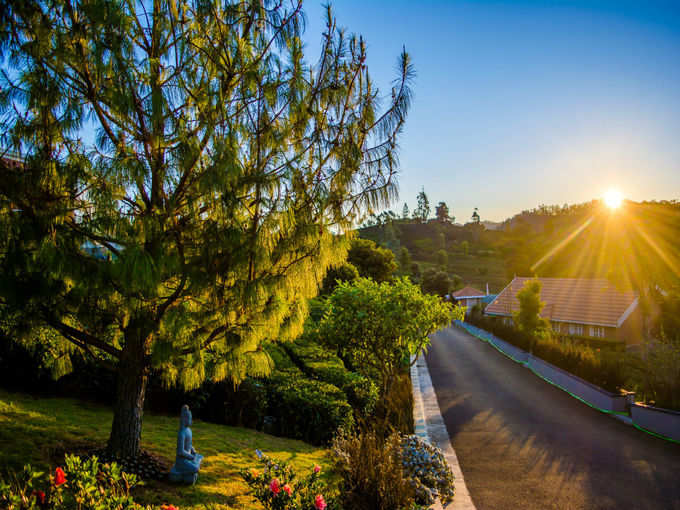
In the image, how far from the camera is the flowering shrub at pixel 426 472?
5215 millimetres

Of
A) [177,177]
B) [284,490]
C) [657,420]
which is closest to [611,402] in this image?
[657,420]

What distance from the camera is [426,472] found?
568 centimetres

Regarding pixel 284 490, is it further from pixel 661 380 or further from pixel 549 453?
pixel 661 380

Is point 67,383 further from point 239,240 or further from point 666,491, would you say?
point 666,491

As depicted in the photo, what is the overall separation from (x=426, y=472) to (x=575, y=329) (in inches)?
1074

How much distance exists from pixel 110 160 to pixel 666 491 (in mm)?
8662

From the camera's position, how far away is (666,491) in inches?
236

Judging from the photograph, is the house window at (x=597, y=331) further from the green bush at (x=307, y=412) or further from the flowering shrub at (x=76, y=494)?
the flowering shrub at (x=76, y=494)

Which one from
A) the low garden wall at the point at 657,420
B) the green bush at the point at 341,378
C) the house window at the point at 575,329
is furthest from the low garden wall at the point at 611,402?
the house window at the point at 575,329

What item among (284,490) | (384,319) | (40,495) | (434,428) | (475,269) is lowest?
(434,428)

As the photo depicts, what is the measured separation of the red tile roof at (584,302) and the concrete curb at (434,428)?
15409 millimetres

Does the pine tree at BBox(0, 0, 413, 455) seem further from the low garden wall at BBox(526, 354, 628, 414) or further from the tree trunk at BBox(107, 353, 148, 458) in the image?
the low garden wall at BBox(526, 354, 628, 414)

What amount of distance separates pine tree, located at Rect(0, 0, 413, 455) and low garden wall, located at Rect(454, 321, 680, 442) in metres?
8.88

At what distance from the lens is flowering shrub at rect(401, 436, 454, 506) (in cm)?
521
